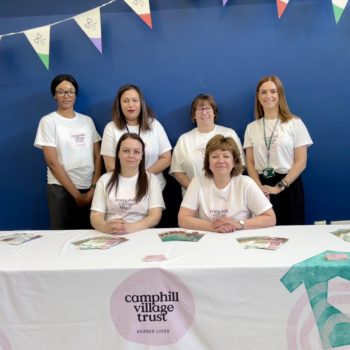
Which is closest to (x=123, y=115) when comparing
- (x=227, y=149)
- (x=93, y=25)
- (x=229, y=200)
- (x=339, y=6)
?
(x=93, y=25)

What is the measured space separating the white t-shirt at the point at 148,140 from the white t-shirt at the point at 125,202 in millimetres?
462

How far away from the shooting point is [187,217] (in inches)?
76.6

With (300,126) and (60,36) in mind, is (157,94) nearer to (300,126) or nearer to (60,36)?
(60,36)

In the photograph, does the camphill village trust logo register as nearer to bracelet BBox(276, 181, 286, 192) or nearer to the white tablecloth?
the white tablecloth

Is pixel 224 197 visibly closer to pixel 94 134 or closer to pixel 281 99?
pixel 281 99

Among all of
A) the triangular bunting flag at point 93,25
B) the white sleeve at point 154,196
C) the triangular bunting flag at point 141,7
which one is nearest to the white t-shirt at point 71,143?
the triangular bunting flag at point 93,25

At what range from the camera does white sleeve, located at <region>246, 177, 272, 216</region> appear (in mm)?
1918

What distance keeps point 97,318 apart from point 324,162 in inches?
80.2

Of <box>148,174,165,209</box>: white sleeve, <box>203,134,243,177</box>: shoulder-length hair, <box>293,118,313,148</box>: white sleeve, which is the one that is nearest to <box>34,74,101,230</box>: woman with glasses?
<box>148,174,165,209</box>: white sleeve

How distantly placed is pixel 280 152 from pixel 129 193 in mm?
1020

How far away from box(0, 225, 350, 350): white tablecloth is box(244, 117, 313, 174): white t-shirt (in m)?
1.10

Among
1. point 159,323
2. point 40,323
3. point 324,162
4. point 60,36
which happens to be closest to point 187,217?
point 159,323

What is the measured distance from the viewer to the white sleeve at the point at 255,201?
192 centimetres

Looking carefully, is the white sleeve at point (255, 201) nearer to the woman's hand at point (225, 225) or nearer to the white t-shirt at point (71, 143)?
the woman's hand at point (225, 225)
